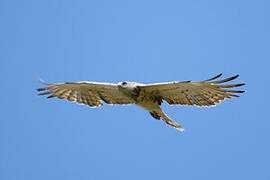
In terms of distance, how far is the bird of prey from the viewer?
1927cm

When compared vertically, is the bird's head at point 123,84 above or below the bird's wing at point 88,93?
below

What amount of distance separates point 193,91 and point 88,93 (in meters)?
2.72

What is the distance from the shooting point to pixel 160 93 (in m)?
19.6

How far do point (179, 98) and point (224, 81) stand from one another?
1309 millimetres

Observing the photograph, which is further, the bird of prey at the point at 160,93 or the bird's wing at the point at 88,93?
the bird's wing at the point at 88,93

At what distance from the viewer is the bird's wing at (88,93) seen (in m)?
20.1

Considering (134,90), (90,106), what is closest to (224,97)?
(134,90)

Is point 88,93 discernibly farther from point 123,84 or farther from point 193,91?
point 193,91

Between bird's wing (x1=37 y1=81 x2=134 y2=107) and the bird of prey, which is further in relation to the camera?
bird's wing (x1=37 y1=81 x2=134 y2=107)

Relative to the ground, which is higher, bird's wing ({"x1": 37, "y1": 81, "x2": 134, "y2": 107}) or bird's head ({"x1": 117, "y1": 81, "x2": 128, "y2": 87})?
bird's wing ({"x1": 37, "y1": 81, "x2": 134, "y2": 107})

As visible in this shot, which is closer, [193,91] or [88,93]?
[193,91]

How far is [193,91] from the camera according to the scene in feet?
64.4

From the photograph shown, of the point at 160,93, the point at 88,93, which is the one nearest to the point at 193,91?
the point at 160,93

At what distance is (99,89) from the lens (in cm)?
2047
